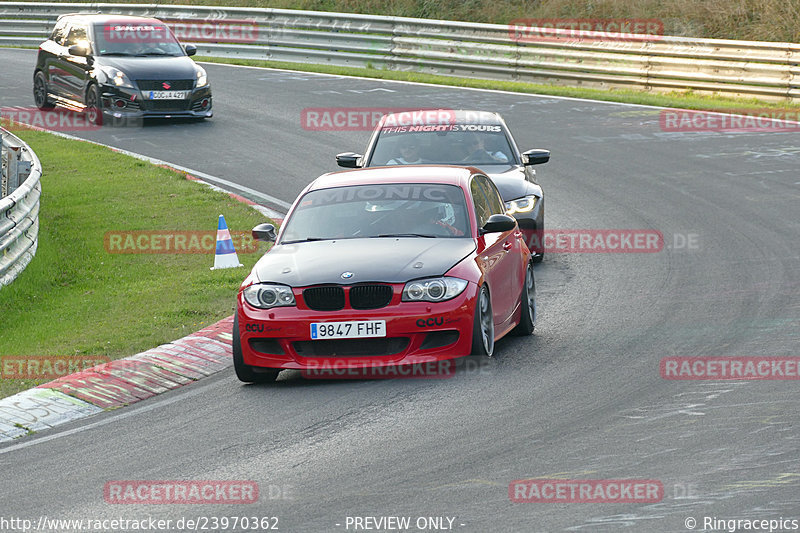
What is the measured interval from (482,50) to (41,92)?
32.3 feet

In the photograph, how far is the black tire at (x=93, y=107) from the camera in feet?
77.2

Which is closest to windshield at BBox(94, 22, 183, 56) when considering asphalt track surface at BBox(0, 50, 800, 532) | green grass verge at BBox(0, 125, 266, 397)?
green grass verge at BBox(0, 125, 266, 397)

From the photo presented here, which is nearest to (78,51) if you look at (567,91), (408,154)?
(567,91)

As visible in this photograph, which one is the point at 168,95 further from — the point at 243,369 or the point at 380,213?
the point at 243,369

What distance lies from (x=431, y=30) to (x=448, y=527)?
24.6m

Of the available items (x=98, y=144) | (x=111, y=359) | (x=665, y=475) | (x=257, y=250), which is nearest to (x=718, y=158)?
(x=257, y=250)

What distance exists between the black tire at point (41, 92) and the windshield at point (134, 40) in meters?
1.62

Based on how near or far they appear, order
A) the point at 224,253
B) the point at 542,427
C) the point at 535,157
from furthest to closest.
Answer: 1. the point at 535,157
2. the point at 224,253
3. the point at 542,427

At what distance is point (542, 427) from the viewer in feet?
25.8

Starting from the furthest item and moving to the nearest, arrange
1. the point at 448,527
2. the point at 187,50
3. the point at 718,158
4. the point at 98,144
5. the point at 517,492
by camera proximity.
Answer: the point at 187,50 → the point at 98,144 → the point at 718,158 → the point at 517,492 → the point at 448,527

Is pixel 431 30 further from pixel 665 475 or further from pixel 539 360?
pixel 665 475

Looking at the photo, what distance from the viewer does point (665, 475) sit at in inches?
267

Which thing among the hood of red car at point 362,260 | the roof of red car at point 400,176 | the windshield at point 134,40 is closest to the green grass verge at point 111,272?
the hood of red car at point 362,260

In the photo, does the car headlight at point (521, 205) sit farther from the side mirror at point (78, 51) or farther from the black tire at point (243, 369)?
the side mirror at point (78, 51)
